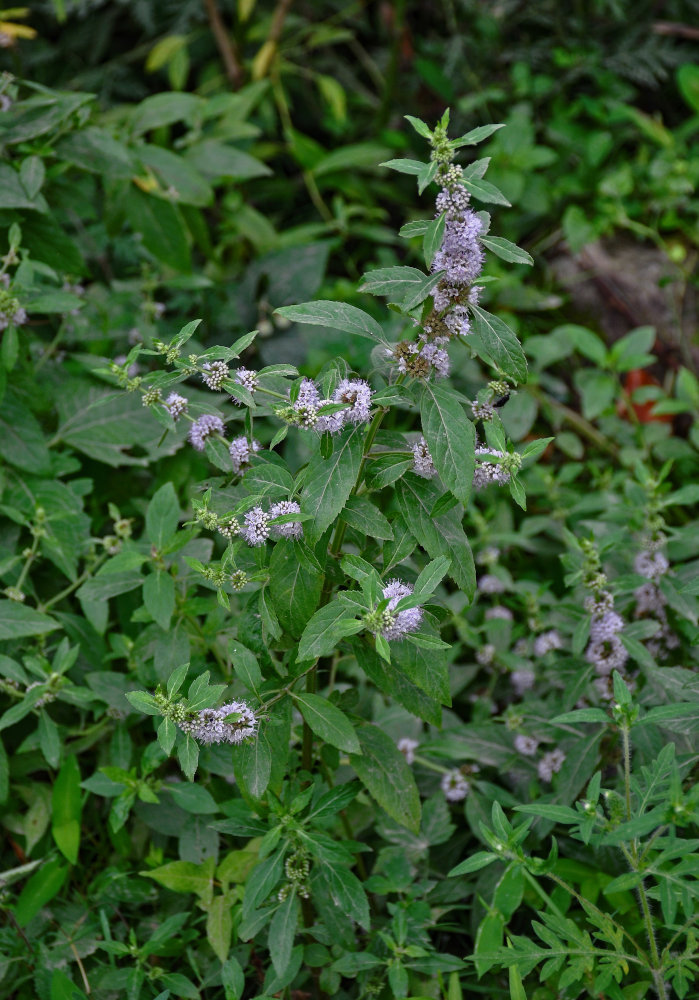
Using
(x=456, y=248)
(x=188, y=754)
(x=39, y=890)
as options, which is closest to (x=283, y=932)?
(x=188, y=754)

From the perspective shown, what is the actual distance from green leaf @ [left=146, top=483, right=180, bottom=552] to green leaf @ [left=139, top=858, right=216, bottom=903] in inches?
26.3

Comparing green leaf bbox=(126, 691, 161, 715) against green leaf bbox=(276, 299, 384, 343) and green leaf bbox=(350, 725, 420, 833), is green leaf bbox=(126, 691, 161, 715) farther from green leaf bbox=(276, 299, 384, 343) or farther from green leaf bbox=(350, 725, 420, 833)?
green leaf bbox=(276, 299, 384, 343)

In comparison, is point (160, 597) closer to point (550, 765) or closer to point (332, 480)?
point (332, 480)

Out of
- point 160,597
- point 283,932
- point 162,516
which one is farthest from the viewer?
point 162,516

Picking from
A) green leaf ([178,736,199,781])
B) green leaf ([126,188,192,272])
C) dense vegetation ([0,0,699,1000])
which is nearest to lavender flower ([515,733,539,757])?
dense vegetation ([0,0,699,1000])

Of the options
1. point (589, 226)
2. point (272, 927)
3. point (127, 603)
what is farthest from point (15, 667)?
point (589, 226)

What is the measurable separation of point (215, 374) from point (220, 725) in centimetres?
58

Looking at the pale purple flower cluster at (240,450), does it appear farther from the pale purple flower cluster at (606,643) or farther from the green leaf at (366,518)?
the pale purple flower cluster at (606,643)

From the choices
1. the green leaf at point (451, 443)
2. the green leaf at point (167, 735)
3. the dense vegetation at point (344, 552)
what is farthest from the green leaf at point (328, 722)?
the green leaf at point (451, 443)

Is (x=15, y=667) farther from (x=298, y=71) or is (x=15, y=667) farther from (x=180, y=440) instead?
(x=298, y=71)

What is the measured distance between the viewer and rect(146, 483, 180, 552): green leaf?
1896 millimetres

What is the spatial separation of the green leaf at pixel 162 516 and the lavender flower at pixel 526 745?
936 mm

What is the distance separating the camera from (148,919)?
2.00 meters

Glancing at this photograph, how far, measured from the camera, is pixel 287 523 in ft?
4.62
